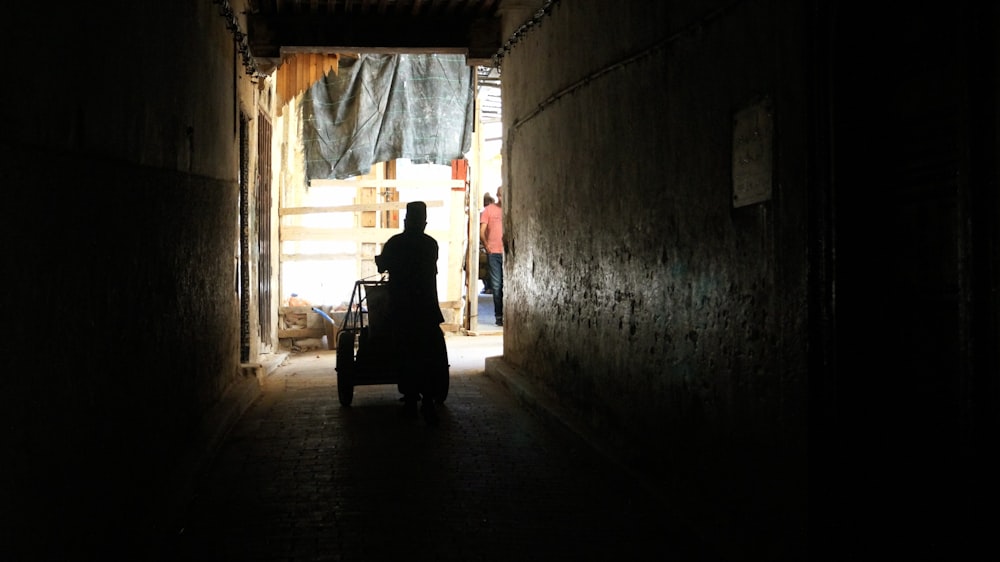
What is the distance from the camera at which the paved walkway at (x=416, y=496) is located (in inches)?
172

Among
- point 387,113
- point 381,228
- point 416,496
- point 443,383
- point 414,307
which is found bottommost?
point 416,496

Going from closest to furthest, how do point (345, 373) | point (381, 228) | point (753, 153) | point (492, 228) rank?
1. point (753, 153)
2. point (345, 373)
3. point (381, 228)
4. point (492, 228)

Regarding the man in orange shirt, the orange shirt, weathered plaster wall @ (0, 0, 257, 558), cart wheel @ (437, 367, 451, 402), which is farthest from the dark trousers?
weathered plaster wall @ (0, 0, 257, 558)

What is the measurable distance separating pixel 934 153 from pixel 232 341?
648 cm

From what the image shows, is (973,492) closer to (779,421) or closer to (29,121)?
(779,421)

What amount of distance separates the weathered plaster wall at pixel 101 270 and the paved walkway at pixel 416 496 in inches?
16.5

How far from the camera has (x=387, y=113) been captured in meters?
14.3

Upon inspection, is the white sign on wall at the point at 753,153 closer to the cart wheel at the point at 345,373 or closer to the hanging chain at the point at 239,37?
the hanging chain at the point at 239,37

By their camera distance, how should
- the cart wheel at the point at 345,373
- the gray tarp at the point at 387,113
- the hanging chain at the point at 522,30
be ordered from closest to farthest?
the hanging chain at the point at 522,30 → the cart wheel at the point at 345,373 → the gray tarp at the point at 387,113

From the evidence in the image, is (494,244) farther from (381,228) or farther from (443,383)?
(443,383)

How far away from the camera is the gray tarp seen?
1423 centimetres

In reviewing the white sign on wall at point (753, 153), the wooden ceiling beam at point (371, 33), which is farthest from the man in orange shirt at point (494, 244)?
the white sign on wall at point (753, 153)

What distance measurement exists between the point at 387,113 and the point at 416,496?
9933 millimetres

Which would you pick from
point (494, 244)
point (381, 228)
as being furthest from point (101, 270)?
point (494, 244)
